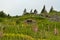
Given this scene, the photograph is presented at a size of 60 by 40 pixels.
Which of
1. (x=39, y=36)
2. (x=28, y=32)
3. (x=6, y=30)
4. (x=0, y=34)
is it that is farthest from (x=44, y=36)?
(x=0, y=34)

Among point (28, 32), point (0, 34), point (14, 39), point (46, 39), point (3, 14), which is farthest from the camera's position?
point (3, 14)

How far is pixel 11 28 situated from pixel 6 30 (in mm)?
1357

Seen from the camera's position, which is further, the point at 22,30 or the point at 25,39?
the point at 22,30

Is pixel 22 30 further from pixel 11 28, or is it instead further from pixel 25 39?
pixel 25 39

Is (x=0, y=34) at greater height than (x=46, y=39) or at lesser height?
greater

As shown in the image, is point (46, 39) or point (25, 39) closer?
point (25, 39)

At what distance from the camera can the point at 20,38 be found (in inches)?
994

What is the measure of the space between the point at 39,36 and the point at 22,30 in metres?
5.15

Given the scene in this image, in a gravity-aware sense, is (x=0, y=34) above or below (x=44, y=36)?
above

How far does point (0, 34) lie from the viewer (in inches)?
758

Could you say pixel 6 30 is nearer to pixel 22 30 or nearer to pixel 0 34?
pixel 22 30

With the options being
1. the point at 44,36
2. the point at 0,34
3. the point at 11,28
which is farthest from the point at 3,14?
the point at 0,34

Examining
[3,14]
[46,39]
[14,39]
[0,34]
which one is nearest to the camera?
[0,34]

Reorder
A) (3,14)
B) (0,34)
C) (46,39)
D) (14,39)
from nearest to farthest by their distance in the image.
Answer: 1. (0,34)
2. (14,39)
3. (46,39)
4. (3,14)
